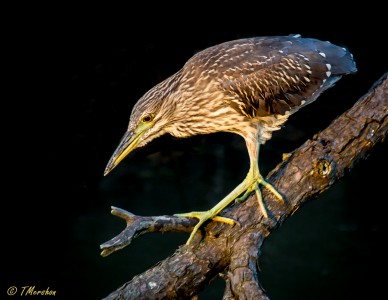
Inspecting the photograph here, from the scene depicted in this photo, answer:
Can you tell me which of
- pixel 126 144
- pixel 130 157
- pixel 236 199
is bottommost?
pixel 130 157

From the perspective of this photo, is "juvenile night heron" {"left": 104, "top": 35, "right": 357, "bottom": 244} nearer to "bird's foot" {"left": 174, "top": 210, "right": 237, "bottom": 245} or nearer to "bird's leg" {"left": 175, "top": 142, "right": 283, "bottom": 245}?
"bird's leg" {"left": 175, "top": 142, "right": 283, "bottom": 245}

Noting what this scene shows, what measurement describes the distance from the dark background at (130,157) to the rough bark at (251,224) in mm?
2144

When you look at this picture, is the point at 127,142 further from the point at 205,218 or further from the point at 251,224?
the point at 251,224

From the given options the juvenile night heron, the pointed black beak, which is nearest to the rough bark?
the juvenile night heron

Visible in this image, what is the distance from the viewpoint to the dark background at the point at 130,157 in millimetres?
5145

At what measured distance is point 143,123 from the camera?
3.50 meters

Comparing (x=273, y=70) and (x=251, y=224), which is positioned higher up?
(x=273, y=70)

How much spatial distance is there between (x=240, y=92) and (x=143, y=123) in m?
0.55

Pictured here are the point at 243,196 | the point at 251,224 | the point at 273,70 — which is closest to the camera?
the point at 251,224

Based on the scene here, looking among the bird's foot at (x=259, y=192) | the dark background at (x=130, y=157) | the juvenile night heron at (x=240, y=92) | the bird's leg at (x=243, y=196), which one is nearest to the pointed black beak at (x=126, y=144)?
the juvenile night heron at (x=240, y=92)

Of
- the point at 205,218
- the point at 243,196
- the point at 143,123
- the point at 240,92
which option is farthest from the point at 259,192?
the point at 143,123

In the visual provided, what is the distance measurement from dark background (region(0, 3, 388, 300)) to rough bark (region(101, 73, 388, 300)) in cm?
214

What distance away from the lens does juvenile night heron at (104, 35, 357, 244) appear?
353 centimetres

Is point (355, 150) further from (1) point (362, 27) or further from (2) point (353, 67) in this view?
(1) point (362, 27)
